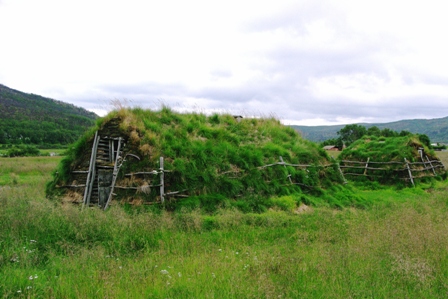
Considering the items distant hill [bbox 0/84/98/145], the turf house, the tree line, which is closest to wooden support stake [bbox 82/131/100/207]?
the turf house

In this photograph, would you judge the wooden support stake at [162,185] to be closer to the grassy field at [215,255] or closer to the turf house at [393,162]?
the grassy field at [215,255]

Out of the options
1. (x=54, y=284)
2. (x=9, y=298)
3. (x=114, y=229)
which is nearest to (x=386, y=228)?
(x=114, y=229)

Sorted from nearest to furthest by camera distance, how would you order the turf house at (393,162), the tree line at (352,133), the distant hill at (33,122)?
the turf house at (393,162) < the tree line at (352,133) < the distant hill at (33,122)

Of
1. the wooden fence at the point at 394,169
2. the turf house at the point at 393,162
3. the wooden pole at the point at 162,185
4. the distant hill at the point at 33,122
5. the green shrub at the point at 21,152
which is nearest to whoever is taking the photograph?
the wooden pole at the point at 162,185

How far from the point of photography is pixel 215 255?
6.00 metres

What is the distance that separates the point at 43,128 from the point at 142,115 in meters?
86.0

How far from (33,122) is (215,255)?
334 feet

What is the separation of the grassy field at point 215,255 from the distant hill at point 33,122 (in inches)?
1503

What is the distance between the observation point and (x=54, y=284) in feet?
14.8

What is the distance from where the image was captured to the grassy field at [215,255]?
4406 mm

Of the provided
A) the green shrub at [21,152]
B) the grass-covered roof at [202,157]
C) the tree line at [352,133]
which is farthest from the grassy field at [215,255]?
the tree line at [352,133]

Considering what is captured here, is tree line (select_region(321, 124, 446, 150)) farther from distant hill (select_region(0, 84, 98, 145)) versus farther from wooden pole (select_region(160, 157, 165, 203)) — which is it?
wooden pole (select_region(160, 157, 165, 203))

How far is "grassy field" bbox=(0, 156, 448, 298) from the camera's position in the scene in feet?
14.5

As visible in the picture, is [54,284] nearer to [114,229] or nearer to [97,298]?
[97,298]
